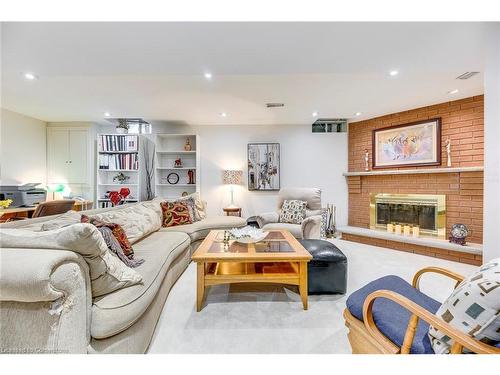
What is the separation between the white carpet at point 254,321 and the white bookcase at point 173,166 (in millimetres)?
2426

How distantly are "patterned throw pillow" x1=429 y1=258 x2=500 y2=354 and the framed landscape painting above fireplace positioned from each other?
319cm

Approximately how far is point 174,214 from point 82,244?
223 centimetres

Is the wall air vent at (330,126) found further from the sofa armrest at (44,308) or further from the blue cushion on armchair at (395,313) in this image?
the sofa armrest at (44,308)

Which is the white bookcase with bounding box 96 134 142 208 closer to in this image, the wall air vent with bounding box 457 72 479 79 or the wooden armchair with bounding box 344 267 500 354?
the wooden armchair with bounding box 344 267 500 354

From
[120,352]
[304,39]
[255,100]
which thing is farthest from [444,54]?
[120,352]

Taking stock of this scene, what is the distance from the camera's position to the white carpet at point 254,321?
1.44 metres

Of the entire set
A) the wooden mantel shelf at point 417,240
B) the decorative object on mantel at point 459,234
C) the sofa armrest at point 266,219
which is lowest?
the wooden mantel shelf at point 417,240

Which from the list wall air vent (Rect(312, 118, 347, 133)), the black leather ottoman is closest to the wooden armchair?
the black leather ottoman

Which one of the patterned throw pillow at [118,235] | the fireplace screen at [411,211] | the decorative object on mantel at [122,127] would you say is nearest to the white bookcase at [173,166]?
the decorative object on mantel at [122,127]

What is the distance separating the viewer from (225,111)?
3758 millimetres

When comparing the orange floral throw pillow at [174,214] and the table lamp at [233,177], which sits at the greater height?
the table lamp at [233,177]

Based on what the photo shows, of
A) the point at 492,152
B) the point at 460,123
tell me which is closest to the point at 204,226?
the point at 492,152

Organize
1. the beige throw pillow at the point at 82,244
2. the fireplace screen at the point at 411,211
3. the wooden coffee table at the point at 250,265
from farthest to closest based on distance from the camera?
the fireplace screen at the point at 411,211 < the wooden coffee table at the point at 250,265 < the beige throw pillow at the point at 82,244

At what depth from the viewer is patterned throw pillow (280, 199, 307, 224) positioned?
3559 millimetres
